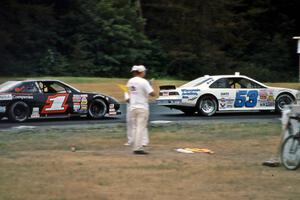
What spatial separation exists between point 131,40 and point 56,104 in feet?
85.1

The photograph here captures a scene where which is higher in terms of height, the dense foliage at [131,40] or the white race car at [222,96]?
the dense foliage at [131,40]

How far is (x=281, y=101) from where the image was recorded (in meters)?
23.9

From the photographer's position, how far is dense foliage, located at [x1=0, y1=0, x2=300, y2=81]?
147ft

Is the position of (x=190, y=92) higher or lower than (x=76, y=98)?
higher

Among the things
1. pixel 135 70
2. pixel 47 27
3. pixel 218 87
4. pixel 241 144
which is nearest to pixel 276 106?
pixel 218 87

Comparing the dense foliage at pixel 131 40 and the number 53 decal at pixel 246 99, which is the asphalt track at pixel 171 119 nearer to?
the number 53 decal at pixel 246 99

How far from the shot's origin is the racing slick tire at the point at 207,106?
2297 centimetres

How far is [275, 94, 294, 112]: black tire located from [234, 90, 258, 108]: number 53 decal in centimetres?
90

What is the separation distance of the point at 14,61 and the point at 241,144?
31.6 metres

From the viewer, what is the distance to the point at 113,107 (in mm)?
21953

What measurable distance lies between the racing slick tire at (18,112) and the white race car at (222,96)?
4590 millimetres

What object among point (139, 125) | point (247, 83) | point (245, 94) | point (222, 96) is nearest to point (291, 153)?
point (139, 125)

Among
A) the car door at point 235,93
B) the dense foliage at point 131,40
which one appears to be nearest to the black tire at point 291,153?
the car door at point 235,93

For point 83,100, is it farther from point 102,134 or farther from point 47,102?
point 102,134
